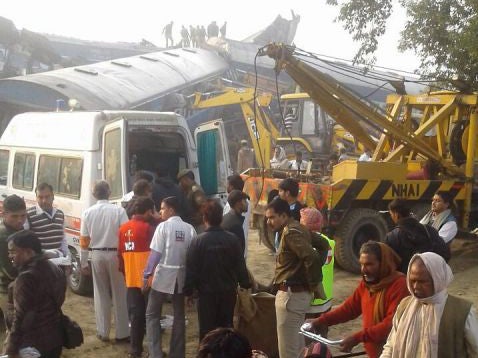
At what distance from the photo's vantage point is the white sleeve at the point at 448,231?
18.1ft

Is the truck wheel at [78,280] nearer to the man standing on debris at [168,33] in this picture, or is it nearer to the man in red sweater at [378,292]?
the man in red sweater at [378,292]

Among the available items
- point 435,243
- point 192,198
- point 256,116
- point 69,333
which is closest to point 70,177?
point 192,198

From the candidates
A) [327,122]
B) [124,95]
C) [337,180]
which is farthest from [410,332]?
[124,95]

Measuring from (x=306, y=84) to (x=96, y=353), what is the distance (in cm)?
530

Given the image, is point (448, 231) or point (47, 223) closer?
point (47, 223)

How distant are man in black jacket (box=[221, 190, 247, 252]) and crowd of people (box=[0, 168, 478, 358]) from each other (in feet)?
0.04

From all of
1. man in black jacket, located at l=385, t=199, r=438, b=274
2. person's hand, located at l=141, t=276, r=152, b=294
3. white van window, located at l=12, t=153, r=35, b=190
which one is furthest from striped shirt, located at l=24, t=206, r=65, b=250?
man in black jacket, located at l=385, t=199, r=438, b=274

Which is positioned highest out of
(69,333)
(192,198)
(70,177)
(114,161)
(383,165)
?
(383,165)

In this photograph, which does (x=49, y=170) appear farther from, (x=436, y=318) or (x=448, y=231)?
(x=436, y=318)

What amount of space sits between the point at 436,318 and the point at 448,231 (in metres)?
2.95

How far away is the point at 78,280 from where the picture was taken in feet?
23.2

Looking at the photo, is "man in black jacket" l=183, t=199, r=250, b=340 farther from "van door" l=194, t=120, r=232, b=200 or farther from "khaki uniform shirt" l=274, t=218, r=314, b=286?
"van door" l=194, t=120, r=232, b=200

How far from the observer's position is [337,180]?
8.66 metres

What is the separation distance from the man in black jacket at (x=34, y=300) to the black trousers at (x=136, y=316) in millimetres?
1709
